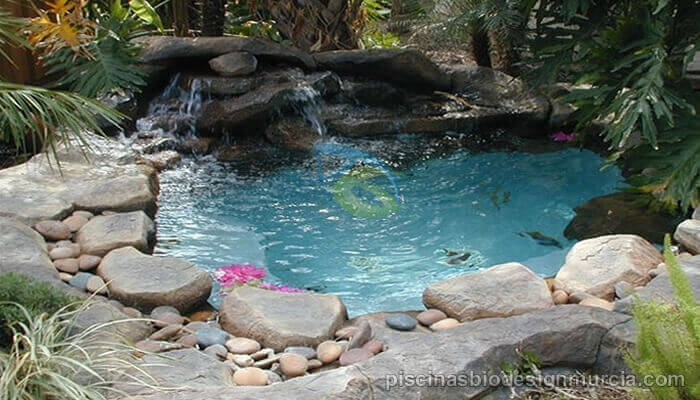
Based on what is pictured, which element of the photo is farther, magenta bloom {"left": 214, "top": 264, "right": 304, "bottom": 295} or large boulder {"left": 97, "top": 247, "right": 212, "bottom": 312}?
magenta bloom {"left": 214, "top": 264, "right": 304, "bottom": 295}

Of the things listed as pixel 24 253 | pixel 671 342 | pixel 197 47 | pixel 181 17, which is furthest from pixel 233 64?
pixel 671 342

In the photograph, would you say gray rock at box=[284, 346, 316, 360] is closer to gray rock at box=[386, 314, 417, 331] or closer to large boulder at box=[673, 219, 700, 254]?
gray rock at box=[386, 314, 417, 331]

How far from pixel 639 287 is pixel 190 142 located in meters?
4.09

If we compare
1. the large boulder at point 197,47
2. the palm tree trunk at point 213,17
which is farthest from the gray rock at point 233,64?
the palm tree trunk at point 213,17

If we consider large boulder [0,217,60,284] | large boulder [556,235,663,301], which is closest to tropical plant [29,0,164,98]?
large boulder [0,217,60,284]

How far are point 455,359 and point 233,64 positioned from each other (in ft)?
15.3

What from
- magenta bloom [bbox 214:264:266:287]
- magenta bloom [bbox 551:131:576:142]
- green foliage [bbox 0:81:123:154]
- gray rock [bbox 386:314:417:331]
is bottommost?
magenta bloom [bbox 214:264:266:287]

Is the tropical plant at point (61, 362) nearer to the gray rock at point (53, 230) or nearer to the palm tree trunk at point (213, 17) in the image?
the gray rock at point (53, 230)

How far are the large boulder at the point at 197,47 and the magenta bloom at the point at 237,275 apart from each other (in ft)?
9.99

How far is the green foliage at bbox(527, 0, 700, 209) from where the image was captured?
16.4ft

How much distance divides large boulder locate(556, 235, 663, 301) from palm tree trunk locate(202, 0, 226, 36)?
492cm

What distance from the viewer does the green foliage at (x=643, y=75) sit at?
16.4 ft

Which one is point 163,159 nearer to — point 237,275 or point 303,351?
point 237,275

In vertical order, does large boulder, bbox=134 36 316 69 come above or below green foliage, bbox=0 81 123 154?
below
